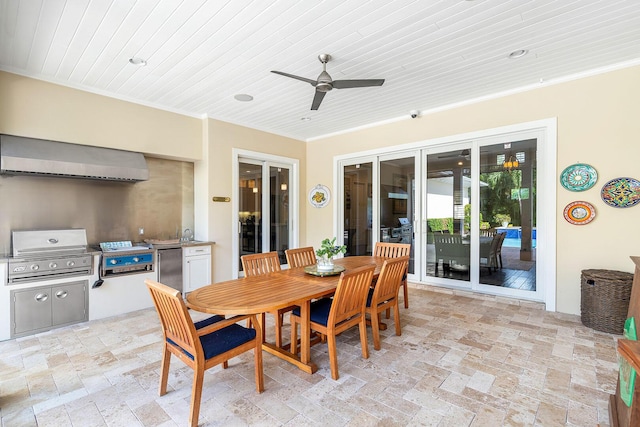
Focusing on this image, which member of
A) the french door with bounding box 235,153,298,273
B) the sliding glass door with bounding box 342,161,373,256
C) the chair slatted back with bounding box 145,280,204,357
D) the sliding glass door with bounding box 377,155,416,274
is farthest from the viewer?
the sliding glass door with bounding box 342,161,373,256

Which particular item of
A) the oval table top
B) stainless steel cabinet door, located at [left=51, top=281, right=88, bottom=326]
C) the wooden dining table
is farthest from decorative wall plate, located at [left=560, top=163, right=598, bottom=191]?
stainless steel cabinet door, located at [left=51, top=281, right=88, bottom=326]

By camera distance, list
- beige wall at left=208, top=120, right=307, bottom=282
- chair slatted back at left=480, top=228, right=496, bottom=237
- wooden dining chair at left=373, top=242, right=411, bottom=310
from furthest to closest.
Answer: beige wall at left=208, top=120, right=307, bottom=282, chair slatted back at left=480, top=228, right=496, bottom=237, wooden dining chair at left=373, top=242, right=411, bottom=310

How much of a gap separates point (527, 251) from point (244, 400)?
3985mm

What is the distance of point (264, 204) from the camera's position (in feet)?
19.2

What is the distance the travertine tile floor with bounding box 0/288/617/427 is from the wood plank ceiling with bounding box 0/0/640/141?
113 inches

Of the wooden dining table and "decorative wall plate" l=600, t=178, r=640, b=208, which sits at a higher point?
"decorative wall plate" l=600, t=178, r=640, b=208

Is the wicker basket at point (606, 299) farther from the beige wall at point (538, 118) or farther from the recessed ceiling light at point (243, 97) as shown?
the recessed ceiling light at point (243, 97)

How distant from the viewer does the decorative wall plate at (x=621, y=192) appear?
10.9 ft

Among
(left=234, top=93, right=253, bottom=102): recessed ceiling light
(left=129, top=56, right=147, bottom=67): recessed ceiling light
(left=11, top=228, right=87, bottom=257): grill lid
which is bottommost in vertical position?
(left=11, top=228, right=87, bottom=257): grill lid

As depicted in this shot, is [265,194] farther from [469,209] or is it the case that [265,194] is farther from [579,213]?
[579,213]

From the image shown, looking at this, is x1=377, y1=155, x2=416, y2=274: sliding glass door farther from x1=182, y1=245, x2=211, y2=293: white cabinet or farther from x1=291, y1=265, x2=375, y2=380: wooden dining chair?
x1=182, y1=245, x2=211, y2=293: white cabinet

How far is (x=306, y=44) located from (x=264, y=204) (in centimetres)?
343

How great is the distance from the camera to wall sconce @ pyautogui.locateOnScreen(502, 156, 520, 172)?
421 cm

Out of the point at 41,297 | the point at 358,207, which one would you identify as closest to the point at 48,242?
the point at 41,297
